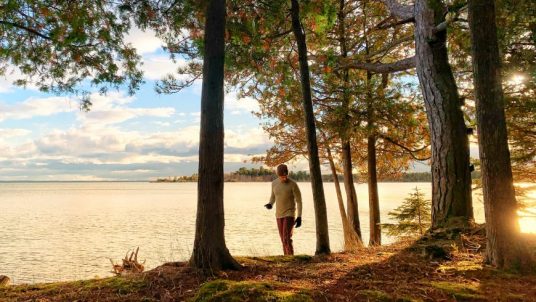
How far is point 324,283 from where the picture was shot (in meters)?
4.50

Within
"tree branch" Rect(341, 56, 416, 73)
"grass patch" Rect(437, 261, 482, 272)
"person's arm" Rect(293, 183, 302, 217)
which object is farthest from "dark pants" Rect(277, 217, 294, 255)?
"tree branch" Rect(341, 56, 416, 73)

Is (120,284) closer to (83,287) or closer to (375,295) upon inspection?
(83,287)

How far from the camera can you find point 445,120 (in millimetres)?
7383

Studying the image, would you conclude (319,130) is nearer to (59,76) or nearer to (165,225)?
(59,76)

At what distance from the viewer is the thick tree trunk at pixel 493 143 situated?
4727mm

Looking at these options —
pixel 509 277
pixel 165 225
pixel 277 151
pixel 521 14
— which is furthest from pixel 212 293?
pixel 165 225

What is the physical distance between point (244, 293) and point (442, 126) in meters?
5.23

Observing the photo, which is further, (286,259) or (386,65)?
(386,65)

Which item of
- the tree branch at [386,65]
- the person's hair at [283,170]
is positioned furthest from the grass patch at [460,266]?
the tree branch at [386,65]

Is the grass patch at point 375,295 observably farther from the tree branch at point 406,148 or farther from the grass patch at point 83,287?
the tree branch at point 406,148

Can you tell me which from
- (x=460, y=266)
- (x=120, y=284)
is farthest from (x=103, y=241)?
(x=460, y=266)

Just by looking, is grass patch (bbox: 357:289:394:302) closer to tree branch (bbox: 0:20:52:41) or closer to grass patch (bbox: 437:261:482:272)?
grass patch (bbox: 437:261:482:272)

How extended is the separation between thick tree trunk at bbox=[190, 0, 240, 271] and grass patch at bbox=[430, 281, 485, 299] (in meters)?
2.40

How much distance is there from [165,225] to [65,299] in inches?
929
